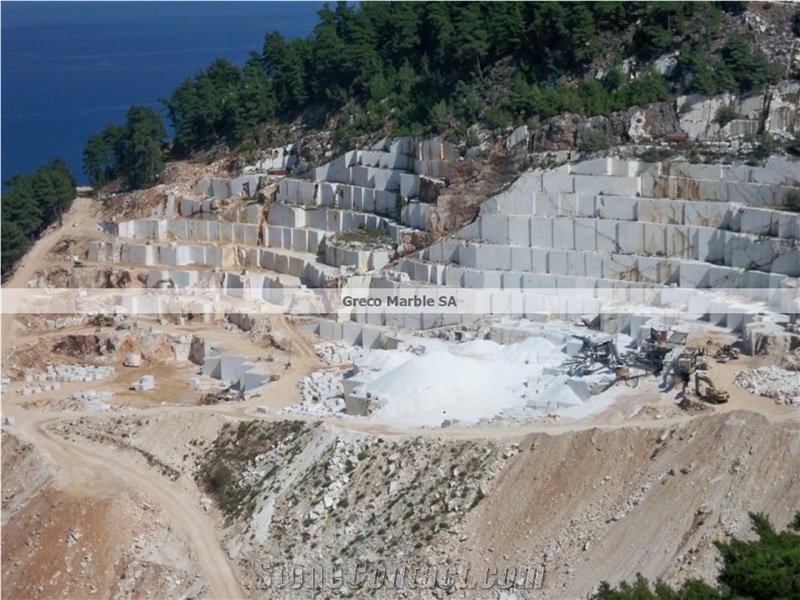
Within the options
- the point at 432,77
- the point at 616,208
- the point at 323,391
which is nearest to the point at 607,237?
the point at 616,208

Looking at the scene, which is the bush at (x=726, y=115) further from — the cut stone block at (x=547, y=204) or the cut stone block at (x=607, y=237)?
the cut stone block at (x=547, y=204)

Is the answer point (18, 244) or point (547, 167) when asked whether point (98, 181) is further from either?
point (547, 167)

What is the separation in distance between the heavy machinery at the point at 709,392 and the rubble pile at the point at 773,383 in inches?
40.3

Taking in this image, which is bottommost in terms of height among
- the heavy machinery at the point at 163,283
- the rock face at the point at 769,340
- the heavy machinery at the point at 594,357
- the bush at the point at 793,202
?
the heavy machinery at the point at 163,283

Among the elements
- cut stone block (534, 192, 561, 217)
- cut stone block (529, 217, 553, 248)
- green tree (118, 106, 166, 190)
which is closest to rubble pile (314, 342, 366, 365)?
cut stone block (529, 217, 553, 248)

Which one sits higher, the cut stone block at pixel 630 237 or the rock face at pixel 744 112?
the rock face at pixel 744 112

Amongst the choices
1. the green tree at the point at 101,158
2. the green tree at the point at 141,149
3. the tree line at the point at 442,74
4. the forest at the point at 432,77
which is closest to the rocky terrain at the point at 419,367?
the forest at the point at 432,77

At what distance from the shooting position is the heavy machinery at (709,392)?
1919 inches

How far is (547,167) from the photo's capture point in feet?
212

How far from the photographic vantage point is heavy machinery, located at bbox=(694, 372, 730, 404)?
48.8 meters

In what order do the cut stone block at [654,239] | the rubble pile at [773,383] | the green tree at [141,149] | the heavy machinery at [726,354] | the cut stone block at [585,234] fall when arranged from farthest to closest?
the green tree at [141,149] → the cut stone block at [585,234] → the cut stone block at [654,239] → the heavy machinery at [726,354] → the rubble pile at [773,383]

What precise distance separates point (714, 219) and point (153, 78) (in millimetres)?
117096

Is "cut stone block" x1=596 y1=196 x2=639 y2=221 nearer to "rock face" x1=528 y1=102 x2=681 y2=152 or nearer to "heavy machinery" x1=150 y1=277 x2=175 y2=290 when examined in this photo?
"rock face" x1=528 y1=102 x2=681 y2=152

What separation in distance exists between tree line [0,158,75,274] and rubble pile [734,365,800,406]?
114ft
